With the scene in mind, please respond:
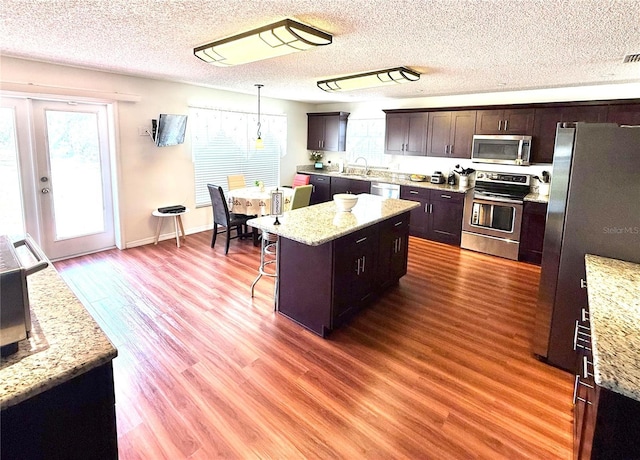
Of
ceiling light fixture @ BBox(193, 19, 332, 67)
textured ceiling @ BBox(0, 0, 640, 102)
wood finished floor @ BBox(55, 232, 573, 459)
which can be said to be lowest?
wood finished floor @ BBox(55, 232, 573, 459)

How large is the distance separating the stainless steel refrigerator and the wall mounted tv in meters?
4.83

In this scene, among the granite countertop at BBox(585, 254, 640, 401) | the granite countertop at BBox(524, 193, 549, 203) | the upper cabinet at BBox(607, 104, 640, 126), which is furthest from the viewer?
the granite countertop at BBox(524, 193, 549, 203)

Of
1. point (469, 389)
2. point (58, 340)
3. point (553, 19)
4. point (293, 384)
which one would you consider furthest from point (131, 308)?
point (553, 19)

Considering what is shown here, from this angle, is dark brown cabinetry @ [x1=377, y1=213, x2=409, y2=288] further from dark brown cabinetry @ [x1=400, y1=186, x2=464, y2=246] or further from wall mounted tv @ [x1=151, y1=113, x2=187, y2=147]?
wall mounted tv @ [x1=151, y1=113, x2=187, y2=147]

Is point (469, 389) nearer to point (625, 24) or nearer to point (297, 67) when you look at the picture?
point (625, 24)

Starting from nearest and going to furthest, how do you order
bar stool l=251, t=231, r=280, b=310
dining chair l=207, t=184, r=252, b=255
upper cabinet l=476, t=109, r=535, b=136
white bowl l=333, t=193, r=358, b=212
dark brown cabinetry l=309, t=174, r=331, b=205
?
bar stool l=251, t=231, r=280, b=310, white bowl l=333, t=193, r=358, b=212, dining chair l=207, t=184, r=252, b=255, upper cabinet l=476, t=109, r=535, b=136, dark brown cabinetry l=309, t=174, r=331, b=205

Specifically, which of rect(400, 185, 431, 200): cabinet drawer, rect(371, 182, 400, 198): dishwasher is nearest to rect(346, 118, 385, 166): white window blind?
rect(371, 182, 400, 198): dishwasher

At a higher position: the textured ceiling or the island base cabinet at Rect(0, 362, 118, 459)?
the textured ceiling

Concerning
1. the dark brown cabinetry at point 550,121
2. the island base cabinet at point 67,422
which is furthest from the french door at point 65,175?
the dark brown cabinetry at point 550,121

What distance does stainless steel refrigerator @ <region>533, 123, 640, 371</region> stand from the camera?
2.21m

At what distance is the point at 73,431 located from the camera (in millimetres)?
1142

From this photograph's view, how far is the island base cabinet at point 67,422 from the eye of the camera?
1.02m

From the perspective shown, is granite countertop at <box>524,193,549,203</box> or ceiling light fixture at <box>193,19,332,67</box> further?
granite countertop at <box>524,193,549,203</box>

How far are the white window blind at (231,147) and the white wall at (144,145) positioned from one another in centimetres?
16
